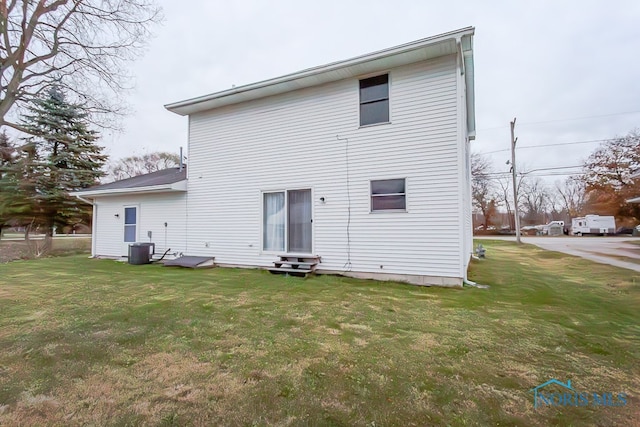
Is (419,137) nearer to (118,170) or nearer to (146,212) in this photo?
(146,212)

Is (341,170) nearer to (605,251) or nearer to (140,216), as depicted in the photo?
(140,216)

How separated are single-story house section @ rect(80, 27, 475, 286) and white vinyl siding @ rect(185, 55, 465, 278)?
1.0 inches

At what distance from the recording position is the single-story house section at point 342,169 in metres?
6.14

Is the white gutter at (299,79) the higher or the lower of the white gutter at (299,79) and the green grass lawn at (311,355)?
the higher

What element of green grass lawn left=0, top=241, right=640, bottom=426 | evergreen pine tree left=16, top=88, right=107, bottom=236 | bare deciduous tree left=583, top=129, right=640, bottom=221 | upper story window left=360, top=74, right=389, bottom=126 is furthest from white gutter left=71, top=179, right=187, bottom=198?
bare deciduous tree left=583, top=129, right=640, bottom=221

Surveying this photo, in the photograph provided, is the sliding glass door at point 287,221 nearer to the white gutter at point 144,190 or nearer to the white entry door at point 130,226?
the white gutter at point 144,190

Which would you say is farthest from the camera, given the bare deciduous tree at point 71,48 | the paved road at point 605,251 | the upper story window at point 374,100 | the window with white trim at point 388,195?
the paved road at point 605,251

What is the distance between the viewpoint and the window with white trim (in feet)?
21.4

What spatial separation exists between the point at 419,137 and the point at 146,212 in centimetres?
906

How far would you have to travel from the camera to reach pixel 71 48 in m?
6.79

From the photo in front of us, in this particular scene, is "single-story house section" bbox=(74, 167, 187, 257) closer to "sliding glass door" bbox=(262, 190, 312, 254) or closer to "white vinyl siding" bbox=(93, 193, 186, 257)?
"white vinyl siding" bbox=(93, 193, 186, 257)

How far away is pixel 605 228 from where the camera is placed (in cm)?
2841

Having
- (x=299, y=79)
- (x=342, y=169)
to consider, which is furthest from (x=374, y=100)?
(x=299, y=79)

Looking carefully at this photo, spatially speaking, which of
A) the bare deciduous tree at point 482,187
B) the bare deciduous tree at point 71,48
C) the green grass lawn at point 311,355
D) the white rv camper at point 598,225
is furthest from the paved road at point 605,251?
the bare deciduous tree at point 71,48
